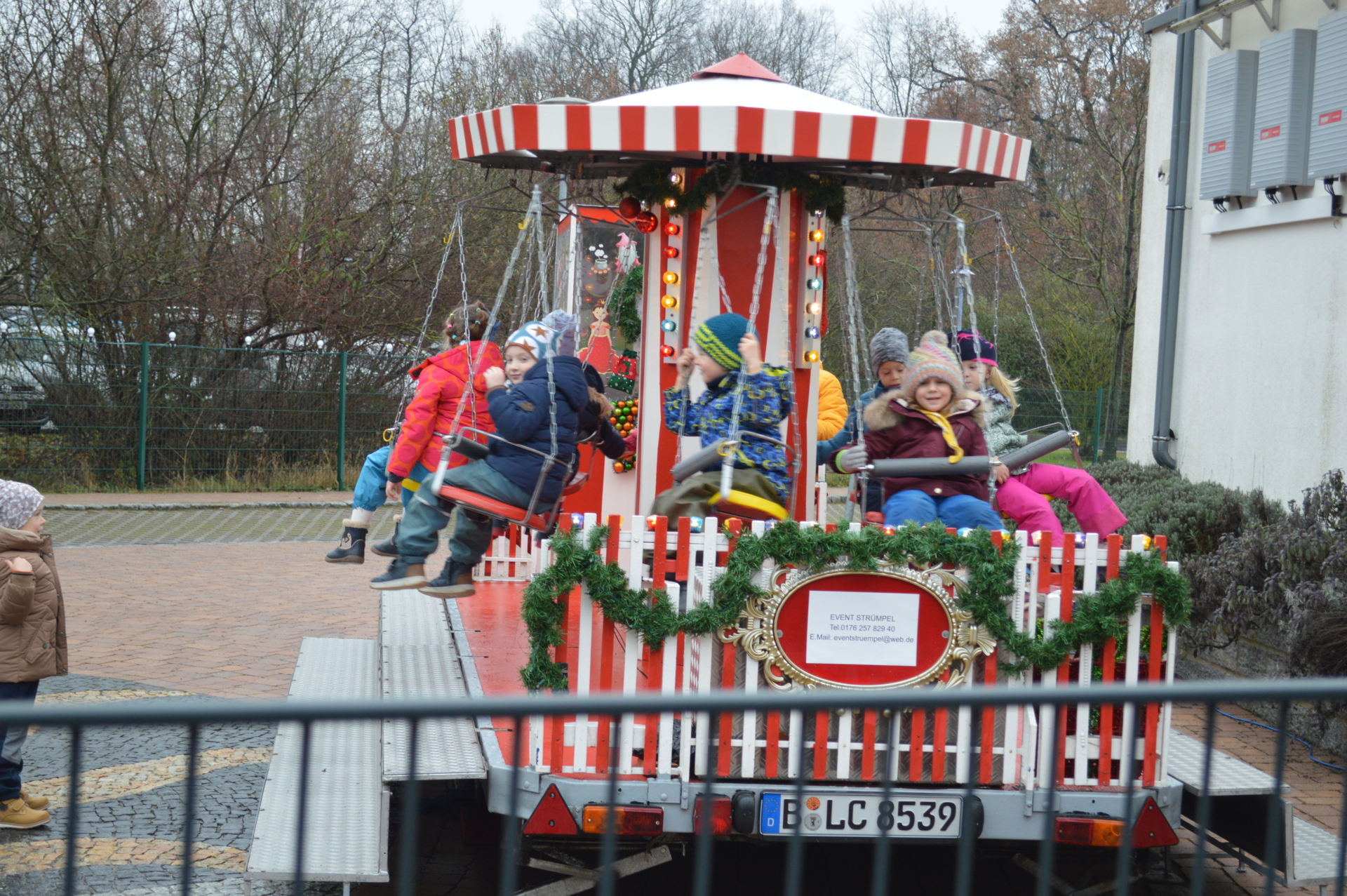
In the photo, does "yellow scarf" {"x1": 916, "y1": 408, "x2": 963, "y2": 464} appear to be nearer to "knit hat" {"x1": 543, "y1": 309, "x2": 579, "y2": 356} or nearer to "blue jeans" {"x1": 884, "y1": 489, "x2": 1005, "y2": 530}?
"blue jeans" {"x1": 884, "y1": 489, "x2": 1005, "y2": 530}

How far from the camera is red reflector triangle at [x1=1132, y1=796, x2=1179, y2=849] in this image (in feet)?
15.1

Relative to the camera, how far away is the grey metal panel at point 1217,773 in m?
4.87

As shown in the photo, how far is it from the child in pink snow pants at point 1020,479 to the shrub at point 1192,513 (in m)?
2.36

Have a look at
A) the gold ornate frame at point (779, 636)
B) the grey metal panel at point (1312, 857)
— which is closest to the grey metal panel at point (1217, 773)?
the grey metal panel at point (1312, 857)

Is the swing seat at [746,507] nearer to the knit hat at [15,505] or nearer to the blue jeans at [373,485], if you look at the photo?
the blue jeans at [373,485]

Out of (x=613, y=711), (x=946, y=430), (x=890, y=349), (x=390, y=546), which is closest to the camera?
(x=613, y=711)

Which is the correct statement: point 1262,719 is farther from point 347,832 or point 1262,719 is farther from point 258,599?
point 258,599

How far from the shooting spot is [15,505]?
18.5ft

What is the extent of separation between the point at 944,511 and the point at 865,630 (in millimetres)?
933

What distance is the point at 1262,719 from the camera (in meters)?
7.82

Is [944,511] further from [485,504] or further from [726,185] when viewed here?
[726,185]

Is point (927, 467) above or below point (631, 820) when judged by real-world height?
above

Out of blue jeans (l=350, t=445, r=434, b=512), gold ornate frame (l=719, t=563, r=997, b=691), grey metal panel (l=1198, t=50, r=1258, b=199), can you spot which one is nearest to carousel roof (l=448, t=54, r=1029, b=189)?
blue jeans (l=350, t=445, r=434, b=512)

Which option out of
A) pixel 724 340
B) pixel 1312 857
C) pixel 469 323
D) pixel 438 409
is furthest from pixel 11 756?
pixel 1312 857
